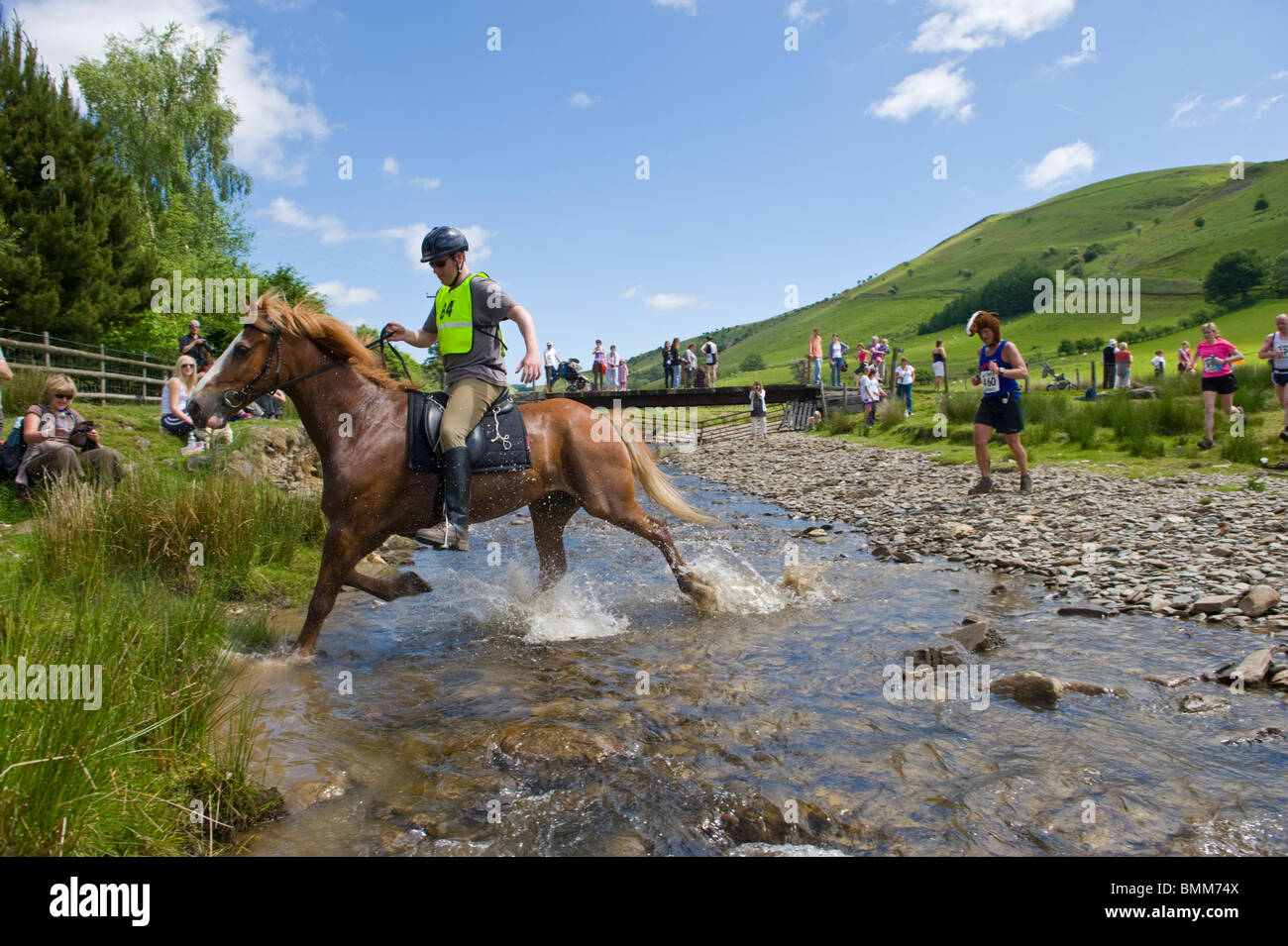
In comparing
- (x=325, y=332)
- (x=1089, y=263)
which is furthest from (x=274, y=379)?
(x=1089, y=263)

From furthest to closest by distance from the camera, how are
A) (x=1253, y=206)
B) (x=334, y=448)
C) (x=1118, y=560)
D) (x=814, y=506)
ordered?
(x=1253, y=206), (x=814, y=506), (x=1118, y=560), (x=334, y=448)

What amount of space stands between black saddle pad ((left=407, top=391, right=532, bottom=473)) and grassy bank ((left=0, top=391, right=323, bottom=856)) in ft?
6.61

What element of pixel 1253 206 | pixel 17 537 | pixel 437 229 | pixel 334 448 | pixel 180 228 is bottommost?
pixel 17 537

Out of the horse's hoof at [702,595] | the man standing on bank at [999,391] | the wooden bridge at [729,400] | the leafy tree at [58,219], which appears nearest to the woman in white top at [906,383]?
the wooden bridge at [729,400]

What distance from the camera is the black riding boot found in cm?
645

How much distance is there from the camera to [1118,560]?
8.39m

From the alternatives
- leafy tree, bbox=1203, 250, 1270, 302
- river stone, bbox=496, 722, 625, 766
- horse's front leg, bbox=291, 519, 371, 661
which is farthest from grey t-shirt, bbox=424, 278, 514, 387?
leafy tree, bbox=1203, 250, 1270, 302

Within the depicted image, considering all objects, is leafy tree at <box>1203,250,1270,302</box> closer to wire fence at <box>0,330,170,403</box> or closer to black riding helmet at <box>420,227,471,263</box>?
wire fence at <box>0,330,170,403</box>

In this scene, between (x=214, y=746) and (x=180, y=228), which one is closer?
(x=214, y=746)

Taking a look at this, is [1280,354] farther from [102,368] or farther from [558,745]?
[102,368]

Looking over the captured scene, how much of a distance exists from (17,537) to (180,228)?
39.7 m

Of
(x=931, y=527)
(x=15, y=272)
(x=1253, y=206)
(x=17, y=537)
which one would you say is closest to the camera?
(x=17, y=537)
